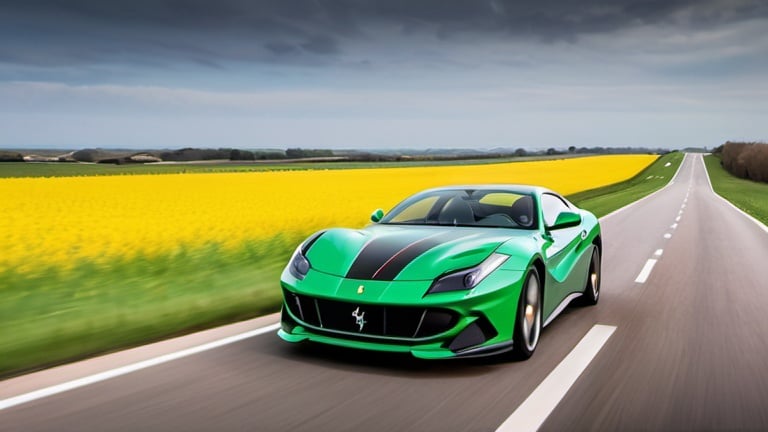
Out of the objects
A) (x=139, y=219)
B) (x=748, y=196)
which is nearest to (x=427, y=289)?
(x=139, y=219)

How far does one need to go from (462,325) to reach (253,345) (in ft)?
5.98

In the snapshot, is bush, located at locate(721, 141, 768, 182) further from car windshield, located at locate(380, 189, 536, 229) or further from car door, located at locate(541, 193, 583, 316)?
car windshield, located at locate(380, 189, 536, 229)

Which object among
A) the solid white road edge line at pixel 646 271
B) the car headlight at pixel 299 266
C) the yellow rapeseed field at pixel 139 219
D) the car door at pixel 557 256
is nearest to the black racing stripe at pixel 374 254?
the car headlight at pixel 299 266

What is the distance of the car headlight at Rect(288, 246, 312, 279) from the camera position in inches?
207

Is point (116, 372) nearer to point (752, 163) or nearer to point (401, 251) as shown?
point (401, 251)

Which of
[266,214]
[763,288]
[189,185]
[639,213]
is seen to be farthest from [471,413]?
[189,185]

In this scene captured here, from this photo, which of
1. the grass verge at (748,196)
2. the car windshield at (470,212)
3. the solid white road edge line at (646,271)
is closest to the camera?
the car windshield at (470,212)

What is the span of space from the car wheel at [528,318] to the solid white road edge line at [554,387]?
269mm

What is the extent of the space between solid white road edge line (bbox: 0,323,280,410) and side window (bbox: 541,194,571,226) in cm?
275

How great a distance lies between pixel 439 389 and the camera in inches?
177

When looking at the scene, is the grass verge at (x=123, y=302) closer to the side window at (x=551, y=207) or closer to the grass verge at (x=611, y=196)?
the side window at (x=551, y=207)

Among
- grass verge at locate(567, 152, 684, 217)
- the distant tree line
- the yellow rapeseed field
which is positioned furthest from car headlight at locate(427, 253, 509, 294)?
the distant tree line

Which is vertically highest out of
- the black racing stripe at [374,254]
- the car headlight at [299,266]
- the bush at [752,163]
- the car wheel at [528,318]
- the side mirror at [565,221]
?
the side mirror at [565,221]

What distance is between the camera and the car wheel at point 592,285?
765 centimetres
